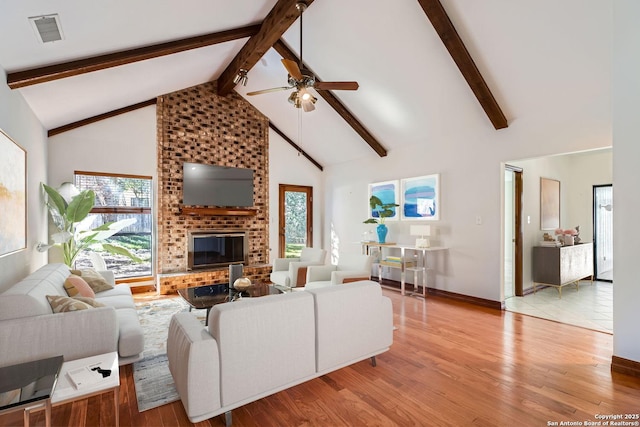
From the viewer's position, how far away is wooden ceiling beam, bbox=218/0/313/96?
3711 millimetres

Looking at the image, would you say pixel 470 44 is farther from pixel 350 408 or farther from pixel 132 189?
pixel 132 189

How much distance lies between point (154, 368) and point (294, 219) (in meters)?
4.94

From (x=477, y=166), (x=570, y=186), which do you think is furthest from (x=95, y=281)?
(x=570, y=186)

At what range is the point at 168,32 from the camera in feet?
11.4

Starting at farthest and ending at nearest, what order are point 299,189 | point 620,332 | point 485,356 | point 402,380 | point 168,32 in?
point 299,189 → point 168,32 → point 485,356 → point 620,332 → point 402,380

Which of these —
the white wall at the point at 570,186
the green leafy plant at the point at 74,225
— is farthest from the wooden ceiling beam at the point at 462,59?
the green leafy plant at the point at 74,225

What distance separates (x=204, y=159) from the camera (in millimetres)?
6125

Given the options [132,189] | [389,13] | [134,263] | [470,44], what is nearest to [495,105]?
[470,44]

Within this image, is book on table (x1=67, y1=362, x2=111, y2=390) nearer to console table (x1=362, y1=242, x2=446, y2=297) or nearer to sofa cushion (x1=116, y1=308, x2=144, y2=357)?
sofa cushion (x1=116, y1=308, x2=144, y2=357)

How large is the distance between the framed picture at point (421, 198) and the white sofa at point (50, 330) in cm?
449

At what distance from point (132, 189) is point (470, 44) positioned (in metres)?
5.61

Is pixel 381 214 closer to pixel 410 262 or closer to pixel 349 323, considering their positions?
pixel 410 262

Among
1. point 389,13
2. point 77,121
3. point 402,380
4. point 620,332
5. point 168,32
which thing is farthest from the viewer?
point 77,121

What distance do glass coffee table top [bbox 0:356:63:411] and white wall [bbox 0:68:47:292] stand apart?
4.57 feet
